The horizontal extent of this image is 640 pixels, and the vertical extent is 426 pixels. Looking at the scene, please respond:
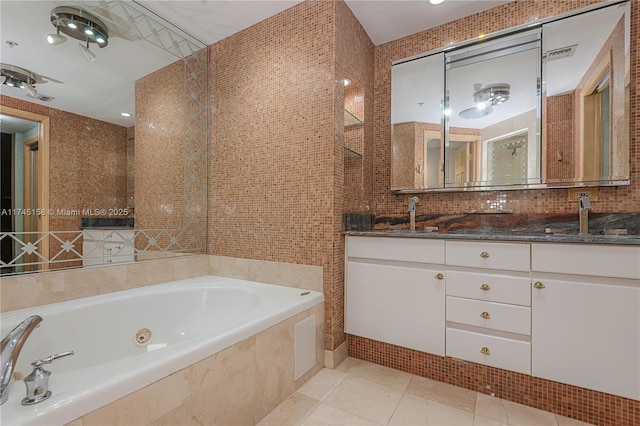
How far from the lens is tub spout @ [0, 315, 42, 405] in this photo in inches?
30.3

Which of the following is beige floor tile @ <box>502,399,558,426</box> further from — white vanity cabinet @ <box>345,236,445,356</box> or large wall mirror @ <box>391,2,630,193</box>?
large wall mirror @ <box>391,2,630,193</box>

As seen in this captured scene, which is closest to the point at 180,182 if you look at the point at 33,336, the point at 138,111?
the point at 138,111

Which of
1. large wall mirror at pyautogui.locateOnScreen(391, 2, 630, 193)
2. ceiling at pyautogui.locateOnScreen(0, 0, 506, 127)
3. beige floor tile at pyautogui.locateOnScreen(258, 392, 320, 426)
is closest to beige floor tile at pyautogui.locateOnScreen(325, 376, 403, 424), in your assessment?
beige floor tile at pyautogui.locateOnScreen(258, 392, 320, 426)

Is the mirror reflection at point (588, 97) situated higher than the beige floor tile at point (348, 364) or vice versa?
the mirror reflection at point (588, 97)

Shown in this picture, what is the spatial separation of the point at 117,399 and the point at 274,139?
168cm

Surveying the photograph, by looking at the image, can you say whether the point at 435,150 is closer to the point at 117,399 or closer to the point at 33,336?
the point at 117,399

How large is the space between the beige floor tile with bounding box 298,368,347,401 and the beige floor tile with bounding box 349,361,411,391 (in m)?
0.11

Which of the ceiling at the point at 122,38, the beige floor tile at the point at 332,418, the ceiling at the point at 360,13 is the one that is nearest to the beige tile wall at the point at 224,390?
the beige floor tile at the point at 332,418

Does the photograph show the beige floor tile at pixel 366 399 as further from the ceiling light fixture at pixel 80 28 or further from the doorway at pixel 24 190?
the ceiling light fixture at pixel 80 28

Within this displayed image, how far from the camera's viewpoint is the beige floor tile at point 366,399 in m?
1.42

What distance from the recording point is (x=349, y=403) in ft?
4.89

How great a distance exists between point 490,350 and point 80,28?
9.72 ft

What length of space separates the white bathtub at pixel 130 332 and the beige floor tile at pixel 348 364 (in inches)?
19.2

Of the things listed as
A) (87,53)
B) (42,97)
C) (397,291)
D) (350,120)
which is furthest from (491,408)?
(87,53)
